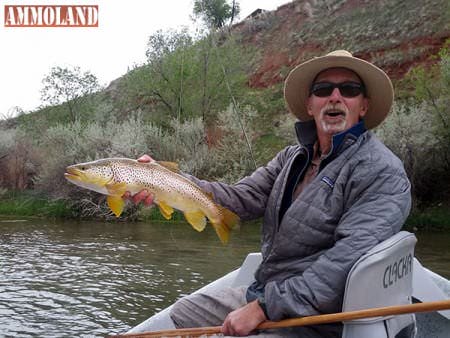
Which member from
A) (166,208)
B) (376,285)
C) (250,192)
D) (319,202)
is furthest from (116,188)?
(376,285)

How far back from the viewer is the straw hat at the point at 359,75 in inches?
132

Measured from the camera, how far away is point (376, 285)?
2.76 meters

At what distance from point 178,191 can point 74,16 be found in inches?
352

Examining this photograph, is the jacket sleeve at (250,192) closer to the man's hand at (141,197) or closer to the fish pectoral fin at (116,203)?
the man's hand at (141,197)

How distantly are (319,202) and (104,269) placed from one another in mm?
8704

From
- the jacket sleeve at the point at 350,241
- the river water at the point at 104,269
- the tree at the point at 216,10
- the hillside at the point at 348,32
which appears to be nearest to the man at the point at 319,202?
the jacket sleeve at the point at 350,241

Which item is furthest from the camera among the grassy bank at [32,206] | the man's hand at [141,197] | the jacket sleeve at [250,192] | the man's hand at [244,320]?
the grassy bank at [32,206]

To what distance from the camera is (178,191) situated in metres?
3.48

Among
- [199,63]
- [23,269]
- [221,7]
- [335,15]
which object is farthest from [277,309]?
[221,7]

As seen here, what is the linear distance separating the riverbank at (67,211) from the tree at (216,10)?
30279 millimetres

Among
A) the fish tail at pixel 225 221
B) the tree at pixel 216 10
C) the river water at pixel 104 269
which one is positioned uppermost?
the tree at pixel 216 10

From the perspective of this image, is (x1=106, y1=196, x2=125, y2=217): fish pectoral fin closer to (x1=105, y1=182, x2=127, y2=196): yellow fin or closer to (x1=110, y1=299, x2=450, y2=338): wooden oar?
(x1=105, y1=182, x2=127, y2=196): yellow fin

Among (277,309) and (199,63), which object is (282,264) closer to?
(277,309)

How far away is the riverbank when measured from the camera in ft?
54.9
